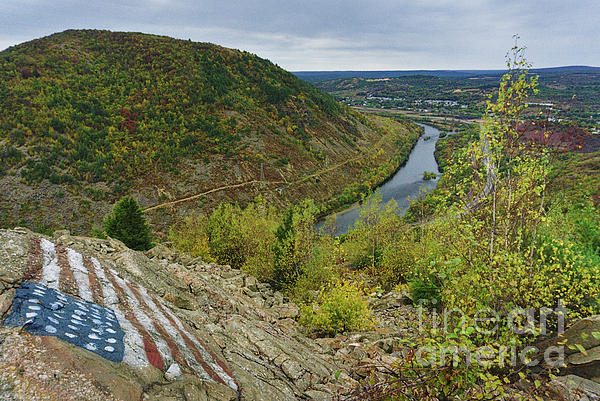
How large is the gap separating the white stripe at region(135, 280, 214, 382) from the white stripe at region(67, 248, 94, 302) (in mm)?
1738

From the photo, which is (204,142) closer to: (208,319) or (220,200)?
(220,200)

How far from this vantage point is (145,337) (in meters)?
6.17

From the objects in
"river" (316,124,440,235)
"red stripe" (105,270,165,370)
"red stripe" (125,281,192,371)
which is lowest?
"river" (316,124,440,235)

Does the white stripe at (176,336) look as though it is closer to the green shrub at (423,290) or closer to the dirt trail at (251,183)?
the green shrub at (423,290)

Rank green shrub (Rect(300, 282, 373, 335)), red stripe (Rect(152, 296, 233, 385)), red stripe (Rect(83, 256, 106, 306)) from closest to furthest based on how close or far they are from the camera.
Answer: red stripe (Rect(152, 296, 233, 385)) < red stripe (Rect(83, 256, 106, 306)) < green shrub (Rect(300, 282, 373, 335))

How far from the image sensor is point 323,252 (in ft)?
86.1

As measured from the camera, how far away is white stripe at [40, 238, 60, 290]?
6654 mm

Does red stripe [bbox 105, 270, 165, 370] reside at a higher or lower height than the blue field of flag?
lower

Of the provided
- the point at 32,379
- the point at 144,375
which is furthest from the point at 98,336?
the point at 32,379

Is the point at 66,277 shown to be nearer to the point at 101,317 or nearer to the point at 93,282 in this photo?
the point at 93,282

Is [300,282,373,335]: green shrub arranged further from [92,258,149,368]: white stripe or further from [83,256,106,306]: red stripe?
[83,256,106,306]: red stripe

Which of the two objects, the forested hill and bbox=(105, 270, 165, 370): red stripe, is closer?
bbox=(105, 270, 165, 370): red stripe

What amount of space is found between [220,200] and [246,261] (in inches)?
1620

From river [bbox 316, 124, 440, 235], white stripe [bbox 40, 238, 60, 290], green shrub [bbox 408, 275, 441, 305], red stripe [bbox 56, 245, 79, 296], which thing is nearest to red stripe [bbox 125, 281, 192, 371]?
red stripe [bbox 56, 245, 79, 296]
